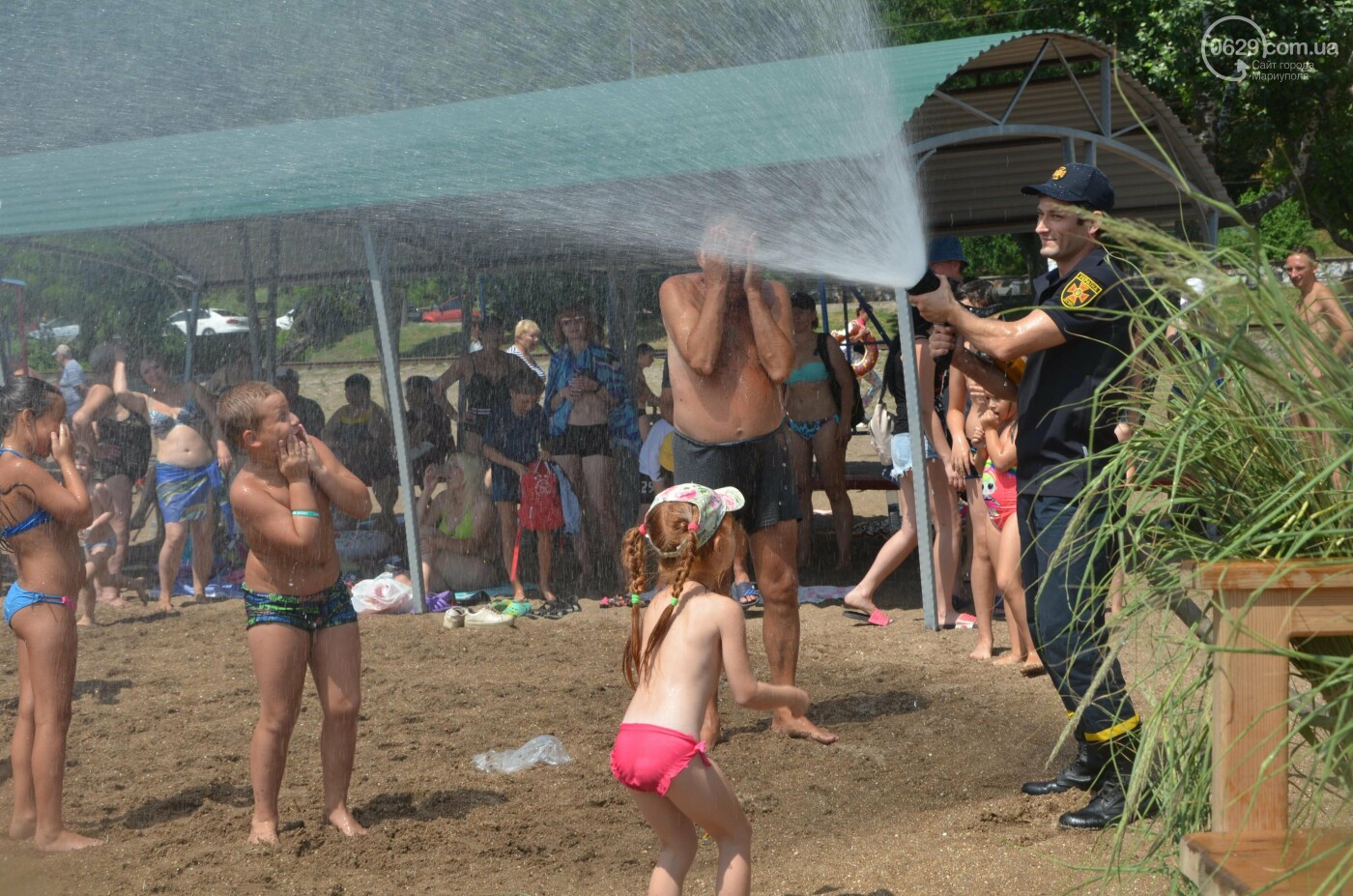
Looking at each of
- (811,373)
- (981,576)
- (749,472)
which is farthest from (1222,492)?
(811,373)

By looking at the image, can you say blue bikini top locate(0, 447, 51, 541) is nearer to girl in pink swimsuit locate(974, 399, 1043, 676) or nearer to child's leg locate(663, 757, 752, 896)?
child's leg locate(663, 757, 752, 896)

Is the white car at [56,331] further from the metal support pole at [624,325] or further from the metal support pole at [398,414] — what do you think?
the metal support pole at [398,414]

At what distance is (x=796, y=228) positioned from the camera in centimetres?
607

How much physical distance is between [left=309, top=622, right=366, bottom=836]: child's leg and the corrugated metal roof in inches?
143

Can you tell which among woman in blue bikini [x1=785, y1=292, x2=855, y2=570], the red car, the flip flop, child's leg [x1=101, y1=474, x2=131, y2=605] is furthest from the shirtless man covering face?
A: the red car

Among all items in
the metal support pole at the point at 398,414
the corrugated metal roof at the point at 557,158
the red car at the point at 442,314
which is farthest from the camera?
the red car at the point at 442,314

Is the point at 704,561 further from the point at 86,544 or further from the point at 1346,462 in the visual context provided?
the point at 86,544

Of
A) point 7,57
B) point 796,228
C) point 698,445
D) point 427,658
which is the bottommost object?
point 427,658

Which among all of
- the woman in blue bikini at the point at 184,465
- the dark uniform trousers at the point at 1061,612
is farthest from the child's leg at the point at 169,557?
the dark uniform trousers at the point at 1061,612

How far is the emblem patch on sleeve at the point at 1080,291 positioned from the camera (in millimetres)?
3596

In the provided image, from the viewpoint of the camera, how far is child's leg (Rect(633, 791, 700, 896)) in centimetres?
306

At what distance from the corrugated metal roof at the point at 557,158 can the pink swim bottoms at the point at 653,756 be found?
4.13m

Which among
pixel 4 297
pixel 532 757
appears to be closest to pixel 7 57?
pixel 4 297

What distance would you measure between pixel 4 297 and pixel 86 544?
38.8 feet
